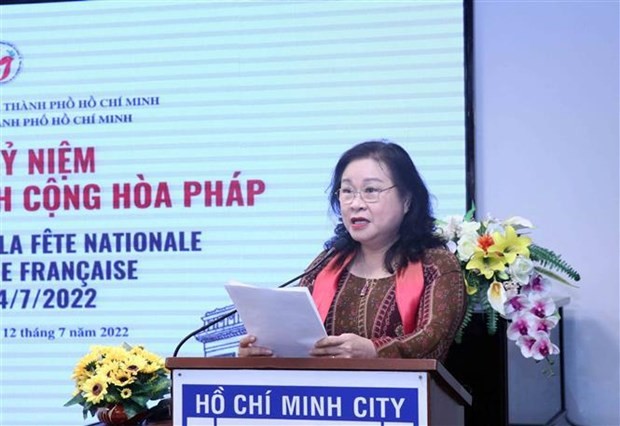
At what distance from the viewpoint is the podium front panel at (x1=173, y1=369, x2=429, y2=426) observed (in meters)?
2.10

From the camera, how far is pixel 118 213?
405 cm

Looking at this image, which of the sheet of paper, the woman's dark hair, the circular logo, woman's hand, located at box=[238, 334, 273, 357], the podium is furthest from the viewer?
the circular logo

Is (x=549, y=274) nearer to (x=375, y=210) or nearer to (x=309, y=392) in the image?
(x=375, y=210)

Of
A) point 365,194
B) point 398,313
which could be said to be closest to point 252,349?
point 398,313

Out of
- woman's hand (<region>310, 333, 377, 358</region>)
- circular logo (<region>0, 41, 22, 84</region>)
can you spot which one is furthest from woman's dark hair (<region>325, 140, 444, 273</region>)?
circular logo (<region>0, 41, 22, 84</region>)

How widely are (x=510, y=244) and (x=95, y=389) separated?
133cm

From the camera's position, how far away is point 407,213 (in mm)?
3133

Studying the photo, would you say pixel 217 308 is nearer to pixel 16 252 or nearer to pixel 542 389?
pixel 16 252

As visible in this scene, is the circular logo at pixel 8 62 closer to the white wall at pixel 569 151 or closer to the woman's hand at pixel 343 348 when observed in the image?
the white wall at pixel 569 151

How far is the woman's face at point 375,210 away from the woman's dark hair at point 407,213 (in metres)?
0.02

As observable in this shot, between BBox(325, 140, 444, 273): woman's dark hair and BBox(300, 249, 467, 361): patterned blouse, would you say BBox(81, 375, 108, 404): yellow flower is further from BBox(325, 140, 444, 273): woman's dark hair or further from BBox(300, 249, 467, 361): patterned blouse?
BBox(325, 140, 444, 273): woman's dark hair

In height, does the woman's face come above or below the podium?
above

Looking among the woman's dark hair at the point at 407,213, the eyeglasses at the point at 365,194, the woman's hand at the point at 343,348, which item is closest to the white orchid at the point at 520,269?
the woman's dark hair at the point at 407,213

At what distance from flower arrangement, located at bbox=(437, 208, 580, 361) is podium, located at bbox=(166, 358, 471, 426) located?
891mm
